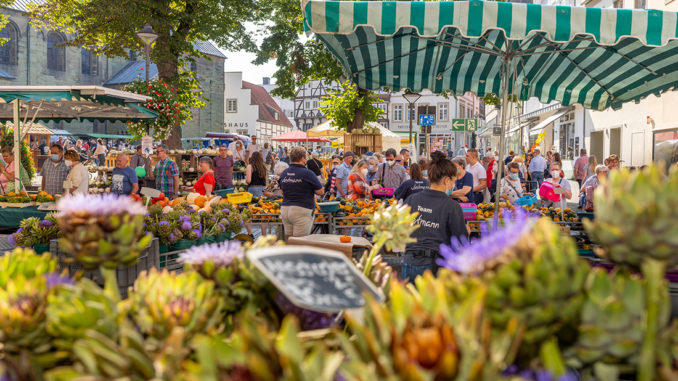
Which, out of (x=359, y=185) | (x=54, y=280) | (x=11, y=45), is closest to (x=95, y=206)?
(x=54, y=280)

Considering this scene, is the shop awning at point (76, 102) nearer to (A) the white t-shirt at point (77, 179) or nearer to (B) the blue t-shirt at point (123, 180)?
(A) the white t-shirt at point (77, 179)

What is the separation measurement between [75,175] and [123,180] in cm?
66

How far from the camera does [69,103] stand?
10430mm

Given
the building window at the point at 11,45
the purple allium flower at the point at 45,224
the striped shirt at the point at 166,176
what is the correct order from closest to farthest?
1. the purple allium flower at the point at 45,224
2. the striped shirt at the point at 166,176
3. the building window at the point at 11,45

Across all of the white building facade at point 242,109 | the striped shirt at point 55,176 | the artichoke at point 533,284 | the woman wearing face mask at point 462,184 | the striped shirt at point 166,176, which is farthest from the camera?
the white building facade at point 242,109

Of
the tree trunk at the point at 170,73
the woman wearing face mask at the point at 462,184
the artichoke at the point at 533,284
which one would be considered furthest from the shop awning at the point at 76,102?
the artichoke at the point at 533,284

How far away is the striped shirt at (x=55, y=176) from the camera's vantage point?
8172 millimetres

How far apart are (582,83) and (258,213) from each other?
5107 mm

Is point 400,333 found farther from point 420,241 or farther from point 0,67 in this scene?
point 0,67

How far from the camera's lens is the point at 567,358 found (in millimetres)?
1156

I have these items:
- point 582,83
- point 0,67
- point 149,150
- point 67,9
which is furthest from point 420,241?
point 0,67

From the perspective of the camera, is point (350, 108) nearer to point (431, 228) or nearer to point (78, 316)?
point (431, 228)

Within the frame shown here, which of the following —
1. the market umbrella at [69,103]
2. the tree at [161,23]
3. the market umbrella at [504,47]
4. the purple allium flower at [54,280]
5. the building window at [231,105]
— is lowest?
the purple allium flower at [54,280]

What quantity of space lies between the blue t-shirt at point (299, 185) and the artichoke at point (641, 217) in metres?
5.43
